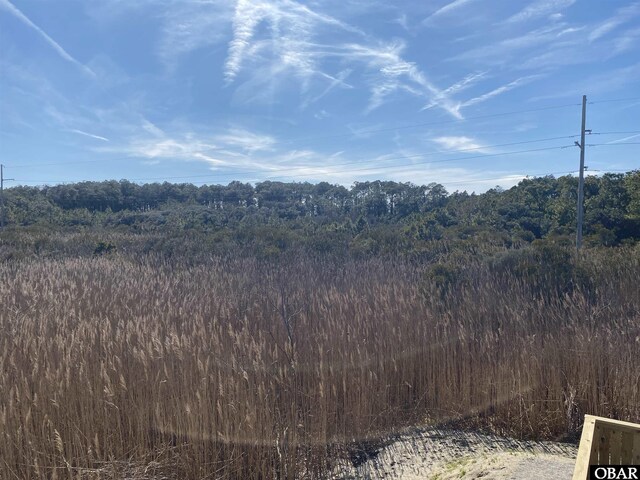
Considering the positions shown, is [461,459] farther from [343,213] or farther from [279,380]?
[343,213]

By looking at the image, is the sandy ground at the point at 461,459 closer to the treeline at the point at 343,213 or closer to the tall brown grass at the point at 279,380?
the tall brown grass at the point at 279,380

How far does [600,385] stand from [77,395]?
4494 millimetres

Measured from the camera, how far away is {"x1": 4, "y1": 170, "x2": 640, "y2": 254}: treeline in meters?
18.8

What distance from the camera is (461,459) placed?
387cm

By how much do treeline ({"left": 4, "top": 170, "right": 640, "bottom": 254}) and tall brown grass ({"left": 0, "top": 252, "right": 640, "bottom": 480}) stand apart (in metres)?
9.83

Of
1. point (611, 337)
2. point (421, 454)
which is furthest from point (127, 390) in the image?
point (611, 337)

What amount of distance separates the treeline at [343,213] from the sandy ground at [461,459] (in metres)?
11.4

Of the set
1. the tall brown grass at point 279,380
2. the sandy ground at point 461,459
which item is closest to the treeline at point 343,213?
the tall brown grass at point 279,380

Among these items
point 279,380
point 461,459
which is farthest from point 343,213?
point 461,459

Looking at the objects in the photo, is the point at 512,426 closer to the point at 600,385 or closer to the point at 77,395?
the point at 600,385

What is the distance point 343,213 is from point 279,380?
32.4 m

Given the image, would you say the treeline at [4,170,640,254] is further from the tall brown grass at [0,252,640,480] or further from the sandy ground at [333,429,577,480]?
the sandy ground at [333,429,577,480]

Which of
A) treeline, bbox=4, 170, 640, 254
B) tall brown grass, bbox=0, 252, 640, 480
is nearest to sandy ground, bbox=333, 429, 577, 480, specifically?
tall brown grass, bbox=0, 252, 640, 480

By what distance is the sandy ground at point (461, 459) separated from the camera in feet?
11.3
